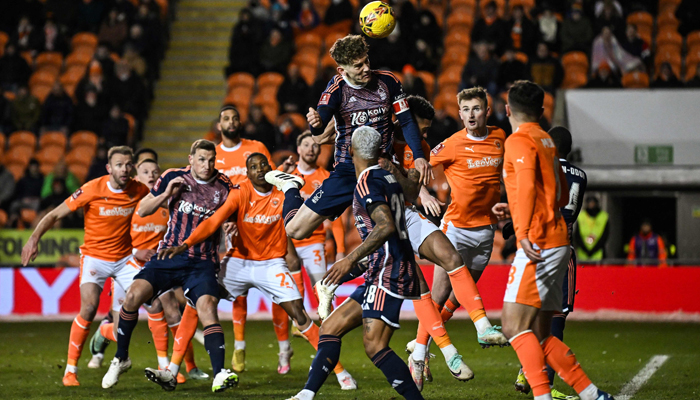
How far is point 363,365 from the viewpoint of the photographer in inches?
354

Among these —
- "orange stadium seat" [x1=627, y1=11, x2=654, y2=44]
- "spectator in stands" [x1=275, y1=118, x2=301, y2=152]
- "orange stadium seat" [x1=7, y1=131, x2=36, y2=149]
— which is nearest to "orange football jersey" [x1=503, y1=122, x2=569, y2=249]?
"spectator in stands" [x1=275, y1=118, x2=301, y2=152]

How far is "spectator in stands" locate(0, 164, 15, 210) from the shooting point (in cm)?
1648

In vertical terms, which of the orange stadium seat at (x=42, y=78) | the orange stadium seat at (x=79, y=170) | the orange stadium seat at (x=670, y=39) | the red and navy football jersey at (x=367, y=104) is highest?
the orange stadium seat at (x=670, y=39)

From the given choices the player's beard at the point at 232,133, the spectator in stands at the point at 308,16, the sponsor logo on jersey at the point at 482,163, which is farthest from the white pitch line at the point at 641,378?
the spectator in stands at the point at 308,16

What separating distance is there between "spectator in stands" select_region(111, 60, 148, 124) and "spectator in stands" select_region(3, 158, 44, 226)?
7.94 ft

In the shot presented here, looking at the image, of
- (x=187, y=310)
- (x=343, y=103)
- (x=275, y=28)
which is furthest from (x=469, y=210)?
(x=275, y=28)

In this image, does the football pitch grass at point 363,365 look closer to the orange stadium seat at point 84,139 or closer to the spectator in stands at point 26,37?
the orange stadium seat at point 84,139

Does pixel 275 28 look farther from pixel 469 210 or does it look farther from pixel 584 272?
pixel 469 210

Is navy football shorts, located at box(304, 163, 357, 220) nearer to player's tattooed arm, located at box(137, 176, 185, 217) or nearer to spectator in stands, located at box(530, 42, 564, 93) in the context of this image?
player's tattooed arm, located at box(137, 176, 185, 217)

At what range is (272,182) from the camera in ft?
25.3

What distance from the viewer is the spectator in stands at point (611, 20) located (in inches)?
647

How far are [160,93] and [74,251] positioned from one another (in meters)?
6.22

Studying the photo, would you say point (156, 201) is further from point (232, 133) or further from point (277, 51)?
point (277, 51)

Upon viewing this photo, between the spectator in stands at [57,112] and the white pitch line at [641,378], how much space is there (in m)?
13.2
